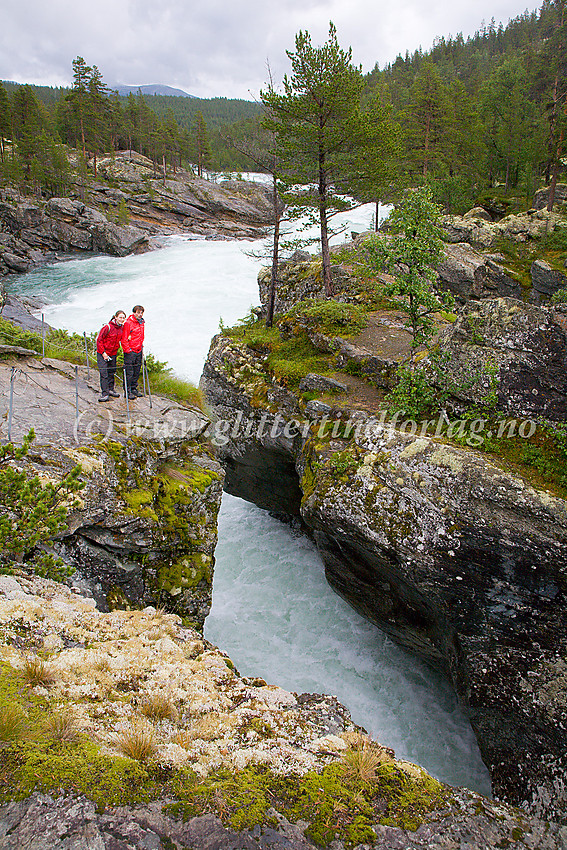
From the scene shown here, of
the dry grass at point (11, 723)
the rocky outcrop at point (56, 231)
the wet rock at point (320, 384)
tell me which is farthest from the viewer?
the rocky outcrop at point (56, 231)

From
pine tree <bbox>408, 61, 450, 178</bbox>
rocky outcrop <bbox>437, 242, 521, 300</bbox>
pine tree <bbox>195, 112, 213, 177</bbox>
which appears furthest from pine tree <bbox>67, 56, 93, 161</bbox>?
rocky outcrop <bbox>437, 242, 521, 300</bbox>

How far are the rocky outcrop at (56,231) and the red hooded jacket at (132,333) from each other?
1842 inches

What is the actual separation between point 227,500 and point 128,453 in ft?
34.9

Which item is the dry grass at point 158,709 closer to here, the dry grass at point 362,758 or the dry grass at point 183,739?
the dry grass at point 183,739

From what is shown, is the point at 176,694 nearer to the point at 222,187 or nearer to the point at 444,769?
the point at 444,769

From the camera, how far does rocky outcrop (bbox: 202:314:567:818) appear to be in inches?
331

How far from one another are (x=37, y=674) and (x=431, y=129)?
4554cm

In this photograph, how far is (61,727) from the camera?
402 cm

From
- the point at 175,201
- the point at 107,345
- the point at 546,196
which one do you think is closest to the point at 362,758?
the point at 107,345

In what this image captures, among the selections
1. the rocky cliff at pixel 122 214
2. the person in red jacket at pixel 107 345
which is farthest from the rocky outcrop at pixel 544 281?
the rocky cliff at pixel 122 214

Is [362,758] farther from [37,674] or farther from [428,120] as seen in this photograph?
[428,120]

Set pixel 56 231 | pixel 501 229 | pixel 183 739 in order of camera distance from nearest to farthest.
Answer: pixel 183 739 → pixel 501 229 → pixel 56 231

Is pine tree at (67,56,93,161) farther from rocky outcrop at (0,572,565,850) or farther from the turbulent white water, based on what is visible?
rocky outcrop at (0,572,565,850)

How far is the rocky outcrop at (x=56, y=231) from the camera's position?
50.8 m
